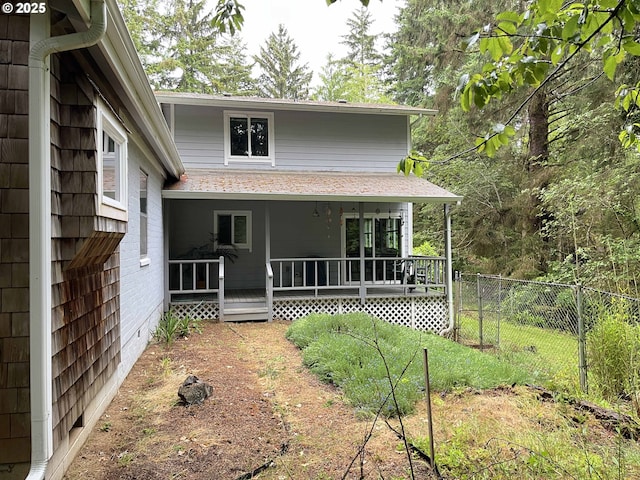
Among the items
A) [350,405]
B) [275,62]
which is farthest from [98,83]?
[275,62]

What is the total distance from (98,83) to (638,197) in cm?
1086

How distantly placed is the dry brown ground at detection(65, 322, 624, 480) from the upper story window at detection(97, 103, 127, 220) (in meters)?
1.95

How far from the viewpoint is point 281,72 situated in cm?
2709

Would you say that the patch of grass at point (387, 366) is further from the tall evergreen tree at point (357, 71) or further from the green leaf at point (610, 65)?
the tall evergreen tree at point (357, 71)

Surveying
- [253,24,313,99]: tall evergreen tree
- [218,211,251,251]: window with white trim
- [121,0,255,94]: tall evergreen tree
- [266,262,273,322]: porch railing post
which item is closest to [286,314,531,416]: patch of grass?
[266,262,273,322]: porch railing post

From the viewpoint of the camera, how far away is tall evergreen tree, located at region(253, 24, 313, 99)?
2686 centimetres

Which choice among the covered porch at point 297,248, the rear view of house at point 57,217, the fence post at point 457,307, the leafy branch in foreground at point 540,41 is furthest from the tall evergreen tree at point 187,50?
the leafy branch in foreground at point 540,41

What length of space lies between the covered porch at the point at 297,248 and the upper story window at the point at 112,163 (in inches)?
170

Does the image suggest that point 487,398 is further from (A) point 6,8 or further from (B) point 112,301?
(A) point 6,8

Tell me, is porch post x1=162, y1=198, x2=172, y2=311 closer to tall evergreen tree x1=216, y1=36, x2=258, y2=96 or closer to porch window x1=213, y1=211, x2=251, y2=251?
porch window x1=213, y1=211, x2=251, y2=251

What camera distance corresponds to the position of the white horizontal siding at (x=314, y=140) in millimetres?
10695

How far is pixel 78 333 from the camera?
309 centimetres

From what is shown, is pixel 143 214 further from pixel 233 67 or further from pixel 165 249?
pixel 233 67

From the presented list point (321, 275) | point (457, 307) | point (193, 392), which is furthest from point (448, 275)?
point (193, 392)
